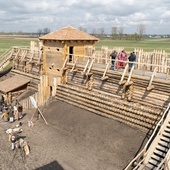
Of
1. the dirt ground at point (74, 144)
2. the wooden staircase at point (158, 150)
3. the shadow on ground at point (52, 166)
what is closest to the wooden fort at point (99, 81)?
the wooden staircase at point (158, 150)

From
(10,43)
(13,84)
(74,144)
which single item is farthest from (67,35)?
(10,43)

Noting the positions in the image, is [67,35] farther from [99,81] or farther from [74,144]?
[74,144]

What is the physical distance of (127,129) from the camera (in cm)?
1703

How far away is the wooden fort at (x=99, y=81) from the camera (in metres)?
16.8

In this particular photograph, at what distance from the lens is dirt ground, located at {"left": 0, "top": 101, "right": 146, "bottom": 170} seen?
14.4 meters

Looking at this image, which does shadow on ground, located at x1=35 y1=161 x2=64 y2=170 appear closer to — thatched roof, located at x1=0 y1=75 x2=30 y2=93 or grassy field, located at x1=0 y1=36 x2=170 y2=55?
Result: thatched roof, located at x1=0 y1=75 x2=30 y2=93

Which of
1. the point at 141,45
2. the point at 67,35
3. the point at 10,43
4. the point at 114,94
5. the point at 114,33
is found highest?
the point at 114,33

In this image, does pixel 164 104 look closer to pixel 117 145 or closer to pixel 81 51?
pixel 117 145

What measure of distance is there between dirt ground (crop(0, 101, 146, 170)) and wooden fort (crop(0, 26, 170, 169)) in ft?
3.95

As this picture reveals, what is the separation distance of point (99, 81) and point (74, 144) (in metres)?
6.65

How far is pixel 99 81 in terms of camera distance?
821 inches

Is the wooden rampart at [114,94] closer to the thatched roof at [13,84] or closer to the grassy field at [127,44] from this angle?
the thatched roof at [13,84]

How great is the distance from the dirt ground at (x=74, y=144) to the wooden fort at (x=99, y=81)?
1.20 metres

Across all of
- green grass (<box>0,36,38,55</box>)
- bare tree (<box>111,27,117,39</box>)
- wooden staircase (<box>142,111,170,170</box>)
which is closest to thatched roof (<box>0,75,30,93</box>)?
wooden staircase (<box>142,111,170,170</box>)
